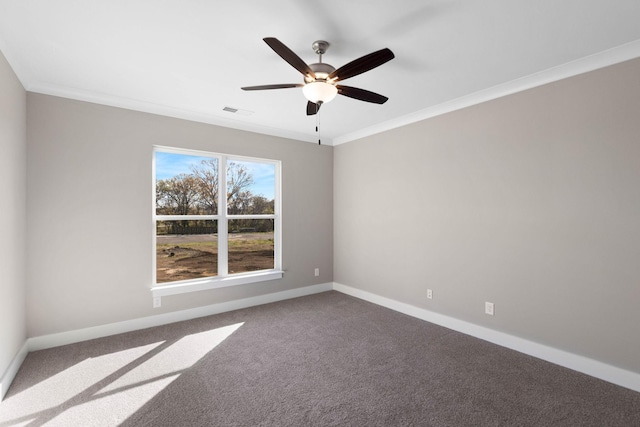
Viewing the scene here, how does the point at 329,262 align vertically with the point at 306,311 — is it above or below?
above

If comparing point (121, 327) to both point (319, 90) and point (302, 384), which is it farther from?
point (319, 90)

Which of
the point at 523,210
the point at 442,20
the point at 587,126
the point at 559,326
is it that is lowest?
the point at 559,326

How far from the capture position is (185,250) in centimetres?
392

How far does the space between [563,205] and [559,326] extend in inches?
41.6

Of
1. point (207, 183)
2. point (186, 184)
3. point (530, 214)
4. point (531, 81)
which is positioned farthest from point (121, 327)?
point (531, 81)

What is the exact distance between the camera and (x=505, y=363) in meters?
2.67

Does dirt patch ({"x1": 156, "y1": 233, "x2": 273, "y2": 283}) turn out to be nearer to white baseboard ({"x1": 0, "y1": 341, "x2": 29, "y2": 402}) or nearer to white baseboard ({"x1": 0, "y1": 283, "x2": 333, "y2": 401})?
white baseboard ({"x1": 0, "y1": 283, "x2": 333, "y2": 401})

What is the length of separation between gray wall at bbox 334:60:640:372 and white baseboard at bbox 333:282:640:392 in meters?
0.06

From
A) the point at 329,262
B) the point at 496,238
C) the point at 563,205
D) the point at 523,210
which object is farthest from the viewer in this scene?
the point at 329,262

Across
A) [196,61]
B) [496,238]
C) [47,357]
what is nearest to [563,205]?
[496,238]

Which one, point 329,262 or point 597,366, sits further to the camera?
point 329,262

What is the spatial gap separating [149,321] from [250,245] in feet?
5.02

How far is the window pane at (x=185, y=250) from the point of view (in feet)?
12.3

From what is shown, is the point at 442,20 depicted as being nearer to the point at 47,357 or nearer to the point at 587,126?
the point at 587,126
